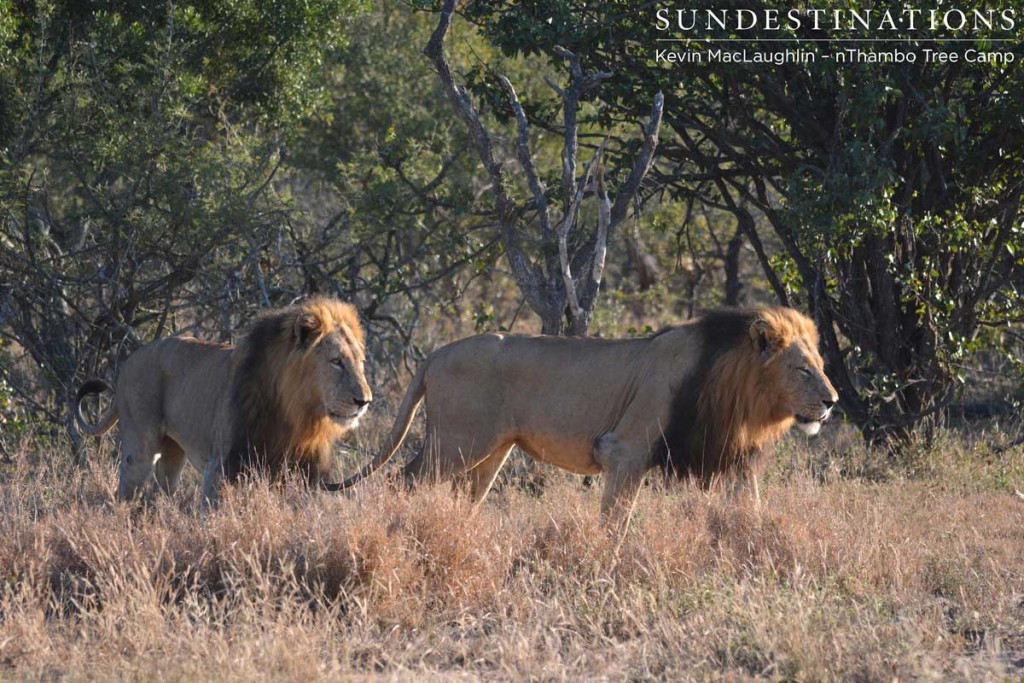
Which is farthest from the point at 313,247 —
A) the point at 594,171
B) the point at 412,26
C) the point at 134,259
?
the point at 412,26

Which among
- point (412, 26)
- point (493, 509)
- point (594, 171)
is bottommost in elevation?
point (493, 509)

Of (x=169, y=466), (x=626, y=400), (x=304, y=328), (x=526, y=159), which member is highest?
(x=526, y=159)

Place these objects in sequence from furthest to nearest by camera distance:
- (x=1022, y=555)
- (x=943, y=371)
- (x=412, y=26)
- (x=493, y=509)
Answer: (x=412, y=26) → (x=943, y=371) → (x=493, y=509) → (x=1022, y=555)

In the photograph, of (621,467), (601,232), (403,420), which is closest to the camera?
(621,467)

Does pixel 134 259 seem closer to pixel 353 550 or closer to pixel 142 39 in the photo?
pixel 142 39

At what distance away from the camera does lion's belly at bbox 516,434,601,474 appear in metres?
6.00

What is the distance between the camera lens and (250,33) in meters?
9.22

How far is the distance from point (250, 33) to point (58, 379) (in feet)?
9.26

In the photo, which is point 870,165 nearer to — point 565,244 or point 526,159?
point 565,244

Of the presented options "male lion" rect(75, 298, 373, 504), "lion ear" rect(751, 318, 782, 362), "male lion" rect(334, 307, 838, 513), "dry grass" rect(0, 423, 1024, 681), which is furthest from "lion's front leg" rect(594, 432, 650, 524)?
"male lion" rect(75, 298, 373, 504)

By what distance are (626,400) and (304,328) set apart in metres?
1.54

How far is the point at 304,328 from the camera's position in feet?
19.6

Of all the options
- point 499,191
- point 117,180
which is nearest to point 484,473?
point 499,191

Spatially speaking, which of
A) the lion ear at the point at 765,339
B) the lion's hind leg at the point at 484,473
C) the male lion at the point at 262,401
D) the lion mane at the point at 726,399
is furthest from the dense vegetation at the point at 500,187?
the male lion at the point at 262,401
